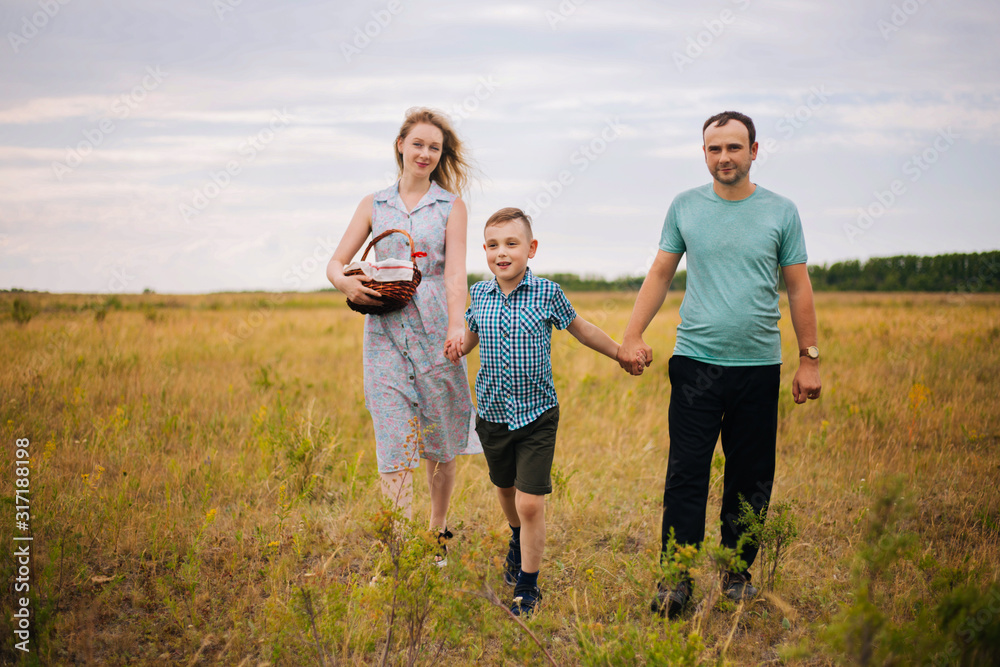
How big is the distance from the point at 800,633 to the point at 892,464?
310 centimetres

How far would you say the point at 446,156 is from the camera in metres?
4.07

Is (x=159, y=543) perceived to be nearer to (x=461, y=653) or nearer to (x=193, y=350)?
(x=461, y=653)

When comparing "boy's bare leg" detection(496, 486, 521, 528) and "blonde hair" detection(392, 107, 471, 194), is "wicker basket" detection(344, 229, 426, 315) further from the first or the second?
"boy's bare leg" detection(496, 486, 521, 528)

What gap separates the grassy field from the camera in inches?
106

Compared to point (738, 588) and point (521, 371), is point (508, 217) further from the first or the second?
point (738, 588)

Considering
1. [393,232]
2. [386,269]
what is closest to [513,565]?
[386,269]

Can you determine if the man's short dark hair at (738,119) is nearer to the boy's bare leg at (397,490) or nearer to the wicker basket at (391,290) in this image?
the wicker basket at (391,290)

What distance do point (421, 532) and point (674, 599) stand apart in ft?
4.67

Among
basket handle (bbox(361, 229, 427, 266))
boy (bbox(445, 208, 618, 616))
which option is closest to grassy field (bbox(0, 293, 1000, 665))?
boy (bbox(445, 208, 618, 616))

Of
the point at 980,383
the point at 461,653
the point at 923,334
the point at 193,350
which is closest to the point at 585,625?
the point at 461,653

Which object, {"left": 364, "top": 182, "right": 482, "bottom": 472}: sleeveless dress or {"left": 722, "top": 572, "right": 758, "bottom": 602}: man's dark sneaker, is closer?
{"left": 722, "top": 572, "right": 758, "bottom": 602}: man's dark sneaker

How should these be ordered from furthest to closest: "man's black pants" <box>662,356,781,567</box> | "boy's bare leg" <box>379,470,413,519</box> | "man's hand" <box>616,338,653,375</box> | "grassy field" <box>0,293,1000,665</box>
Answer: "boy's bare leg" <box>379,470,413,519</box> → "man's hand" <box>616,338,653,375</box> → "man's black pants" <box>662,356,781,567</box> → "grassy field" <box>0,293,1000,665</box>

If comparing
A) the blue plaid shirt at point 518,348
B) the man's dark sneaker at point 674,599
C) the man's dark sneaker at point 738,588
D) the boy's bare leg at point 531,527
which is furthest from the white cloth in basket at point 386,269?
the man's dark sneaker at point 738,588

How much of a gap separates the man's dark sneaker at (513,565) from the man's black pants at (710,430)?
0.84m
